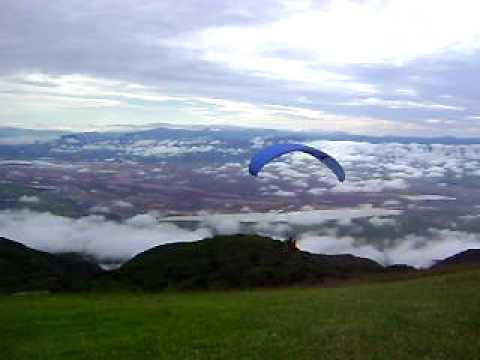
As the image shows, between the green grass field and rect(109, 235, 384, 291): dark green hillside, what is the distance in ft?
323

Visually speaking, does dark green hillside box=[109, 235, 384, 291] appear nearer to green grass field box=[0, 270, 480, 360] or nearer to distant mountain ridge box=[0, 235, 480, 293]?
distant mountain ridge box=[0, 235, 480, 293]

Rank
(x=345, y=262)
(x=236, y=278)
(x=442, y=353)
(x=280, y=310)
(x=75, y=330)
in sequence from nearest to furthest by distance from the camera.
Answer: (x=442, y=353)
(x=75, y=330)
(x=280, y=310)
(x=236, y=278)
(x=345, y=262)

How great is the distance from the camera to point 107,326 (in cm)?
3033

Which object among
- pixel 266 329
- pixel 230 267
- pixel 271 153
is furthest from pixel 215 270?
pixel 266 329

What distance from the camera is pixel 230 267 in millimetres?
163875

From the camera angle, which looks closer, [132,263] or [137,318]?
[137,318]

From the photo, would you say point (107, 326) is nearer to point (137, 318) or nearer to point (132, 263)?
point (137, 318)

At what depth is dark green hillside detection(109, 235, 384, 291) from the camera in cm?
14750

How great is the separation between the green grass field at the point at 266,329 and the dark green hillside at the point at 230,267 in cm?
9853

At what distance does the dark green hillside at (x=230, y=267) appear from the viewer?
5807 inches

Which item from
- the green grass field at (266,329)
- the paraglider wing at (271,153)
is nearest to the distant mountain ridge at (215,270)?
the paraglider wing at (271,153)

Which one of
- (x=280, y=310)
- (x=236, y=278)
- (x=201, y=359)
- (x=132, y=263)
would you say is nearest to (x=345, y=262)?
(x=236, y=278)

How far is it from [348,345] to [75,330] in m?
14.1

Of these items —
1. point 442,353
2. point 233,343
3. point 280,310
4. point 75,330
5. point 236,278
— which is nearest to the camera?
point 442,353
